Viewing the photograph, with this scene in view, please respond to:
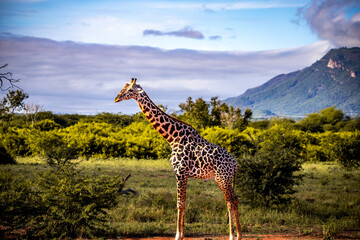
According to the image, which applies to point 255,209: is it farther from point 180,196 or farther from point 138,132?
point 138,132

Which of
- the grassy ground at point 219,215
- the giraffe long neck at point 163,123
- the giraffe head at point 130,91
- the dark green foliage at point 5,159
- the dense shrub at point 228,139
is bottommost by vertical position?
the grassy ground at point 219,215

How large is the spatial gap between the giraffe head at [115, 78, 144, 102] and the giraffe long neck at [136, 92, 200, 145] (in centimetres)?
11

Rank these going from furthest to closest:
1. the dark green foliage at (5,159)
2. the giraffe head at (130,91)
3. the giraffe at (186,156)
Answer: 1. the dark green foliage at (5,159)
2. the giraffe at (186,156)
3. the giraffe head at (130,91)

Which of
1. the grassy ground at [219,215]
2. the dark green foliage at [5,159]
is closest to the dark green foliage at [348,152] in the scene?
the grassy ground at [219,215]

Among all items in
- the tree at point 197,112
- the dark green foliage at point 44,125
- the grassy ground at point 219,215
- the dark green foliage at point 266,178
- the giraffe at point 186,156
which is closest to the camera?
the giraffe at point 186,156

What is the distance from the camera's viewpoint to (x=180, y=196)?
7508 mm

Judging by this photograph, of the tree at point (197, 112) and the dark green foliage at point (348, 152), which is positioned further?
the tree at point (197, 112)

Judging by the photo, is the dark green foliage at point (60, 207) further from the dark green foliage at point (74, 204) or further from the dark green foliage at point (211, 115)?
the dark green foliage at point (211, 115)

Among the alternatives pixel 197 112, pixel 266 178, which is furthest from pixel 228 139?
Answer: pixel 266 178

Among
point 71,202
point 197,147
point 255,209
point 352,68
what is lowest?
point 255,209

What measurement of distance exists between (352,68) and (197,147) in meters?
150

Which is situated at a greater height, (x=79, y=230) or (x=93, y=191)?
(x=93, y=191)

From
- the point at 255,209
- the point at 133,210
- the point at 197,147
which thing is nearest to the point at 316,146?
the point at 255,209

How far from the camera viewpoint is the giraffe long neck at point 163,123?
756 cm
